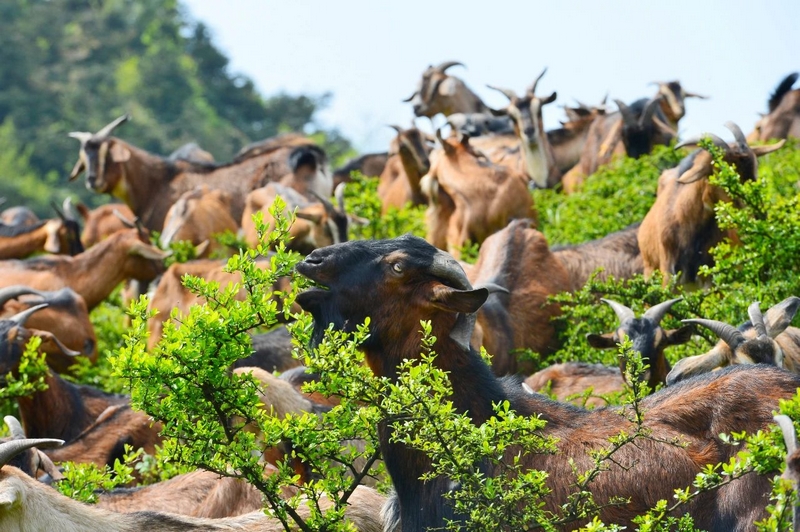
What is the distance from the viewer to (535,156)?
16.9 meters

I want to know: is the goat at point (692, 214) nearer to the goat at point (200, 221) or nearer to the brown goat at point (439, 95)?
the goat at point (200, 221)

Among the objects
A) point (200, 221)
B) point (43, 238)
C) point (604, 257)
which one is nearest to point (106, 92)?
point (43, 238)

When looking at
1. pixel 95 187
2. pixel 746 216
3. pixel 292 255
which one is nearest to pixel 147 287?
pixel 95 187

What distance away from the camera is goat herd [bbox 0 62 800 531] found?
19.3 ft

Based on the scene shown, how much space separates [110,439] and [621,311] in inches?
150

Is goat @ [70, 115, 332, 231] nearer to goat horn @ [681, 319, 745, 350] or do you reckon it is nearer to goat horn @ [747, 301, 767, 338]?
goat horn @ [681, 319, 745, 350]

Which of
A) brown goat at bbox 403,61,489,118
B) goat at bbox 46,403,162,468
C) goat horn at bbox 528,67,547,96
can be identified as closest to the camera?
goat at bbox 46,403,162,468

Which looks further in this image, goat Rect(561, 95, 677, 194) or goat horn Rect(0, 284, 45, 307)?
goat Rect(561, 95, 677, 194)

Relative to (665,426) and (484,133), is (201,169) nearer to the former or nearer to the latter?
(484,133)

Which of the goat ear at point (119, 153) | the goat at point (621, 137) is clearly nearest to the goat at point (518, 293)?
the goat at point (621, 137)

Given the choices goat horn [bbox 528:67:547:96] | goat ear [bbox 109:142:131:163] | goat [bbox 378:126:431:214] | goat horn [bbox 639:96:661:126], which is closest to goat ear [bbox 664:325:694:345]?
goat [bbox 378:126:431:214]

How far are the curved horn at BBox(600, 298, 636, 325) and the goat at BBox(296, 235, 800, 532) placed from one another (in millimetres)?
2681

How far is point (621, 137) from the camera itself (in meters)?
16.8

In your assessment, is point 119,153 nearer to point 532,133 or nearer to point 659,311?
point 532,133
